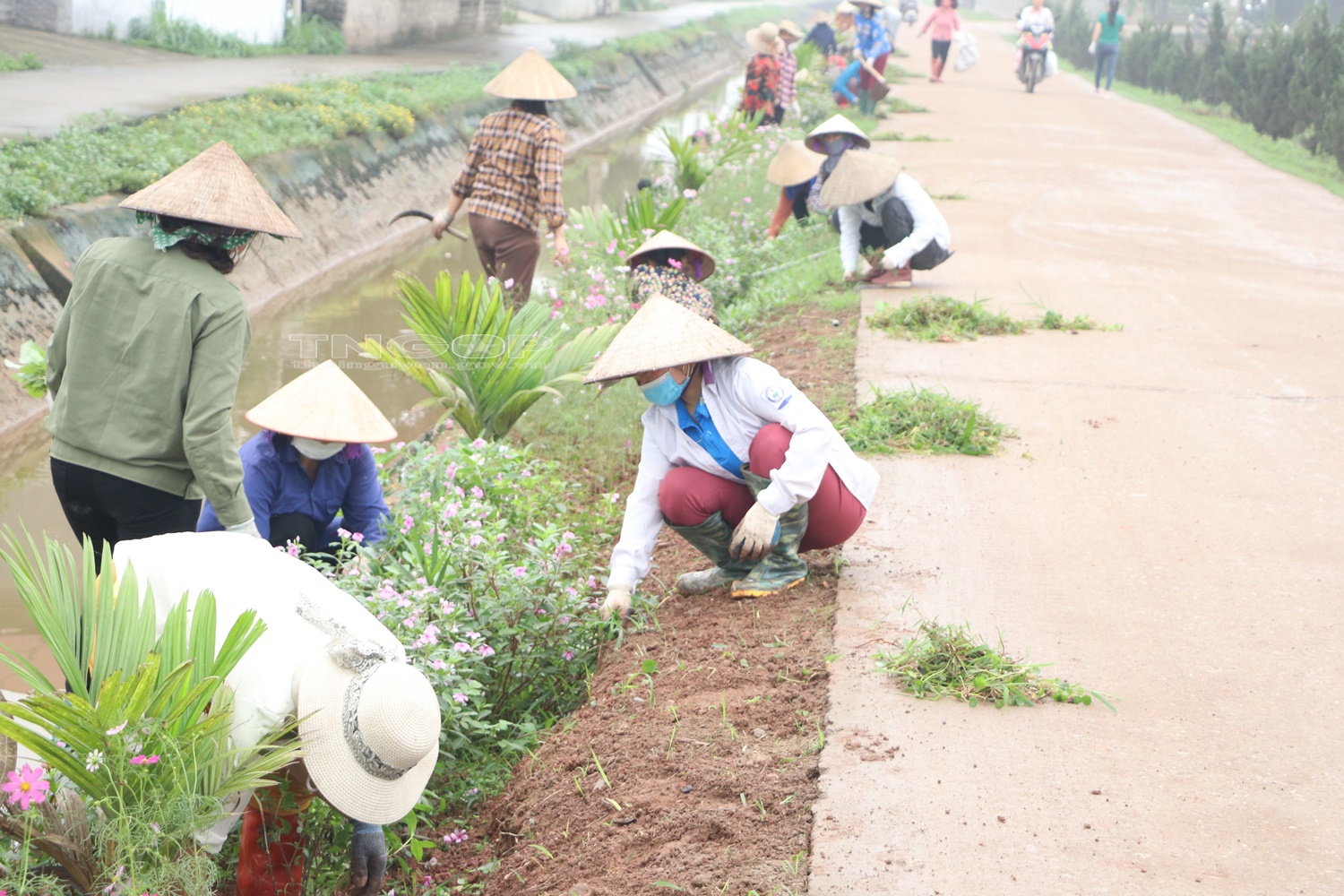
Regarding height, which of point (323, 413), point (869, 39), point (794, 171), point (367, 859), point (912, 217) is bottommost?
point (367, 859)

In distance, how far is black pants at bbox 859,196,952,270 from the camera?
23.8ft

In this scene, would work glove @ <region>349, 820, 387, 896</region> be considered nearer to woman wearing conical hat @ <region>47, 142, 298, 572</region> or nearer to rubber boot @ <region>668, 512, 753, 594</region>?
woman wearing conical hat @ <region>47, 142, 298, 572</region>

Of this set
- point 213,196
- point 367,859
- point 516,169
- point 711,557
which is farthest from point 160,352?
point 516,169

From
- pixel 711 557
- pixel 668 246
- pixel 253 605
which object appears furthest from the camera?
pixel 668 246

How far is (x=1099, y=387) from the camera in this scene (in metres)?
6.01

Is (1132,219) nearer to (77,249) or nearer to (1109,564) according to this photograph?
(1109,564)

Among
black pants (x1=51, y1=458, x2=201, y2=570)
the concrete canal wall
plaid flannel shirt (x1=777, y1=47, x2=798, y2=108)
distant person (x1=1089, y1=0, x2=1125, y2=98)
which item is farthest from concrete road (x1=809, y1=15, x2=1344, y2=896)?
distant person (x1=1089, y1=0, x2=1125, y2=98)

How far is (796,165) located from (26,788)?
666 cm

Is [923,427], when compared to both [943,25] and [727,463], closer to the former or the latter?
[727,463]

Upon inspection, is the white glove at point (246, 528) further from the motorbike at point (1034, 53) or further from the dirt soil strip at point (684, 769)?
the motorbike at point (1034, 53)

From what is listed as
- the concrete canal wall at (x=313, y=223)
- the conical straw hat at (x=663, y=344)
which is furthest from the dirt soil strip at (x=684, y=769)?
the concrete canal wall at (x=313, y=223)

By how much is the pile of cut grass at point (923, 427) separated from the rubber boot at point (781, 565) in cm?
132

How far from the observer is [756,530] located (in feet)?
11.9

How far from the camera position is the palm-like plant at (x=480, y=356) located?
5266mm
